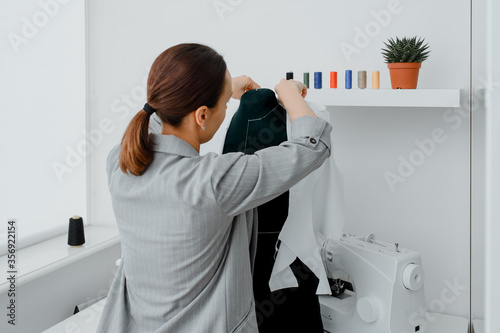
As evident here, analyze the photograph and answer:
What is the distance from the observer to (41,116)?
1952 millimetres

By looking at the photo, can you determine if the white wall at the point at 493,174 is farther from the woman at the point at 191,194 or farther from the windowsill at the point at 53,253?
the windowsill at the point at 53,253

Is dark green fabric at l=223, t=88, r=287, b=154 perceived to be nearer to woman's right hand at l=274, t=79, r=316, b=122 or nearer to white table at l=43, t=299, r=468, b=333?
woman's right hand at l=274, t=79, r=316, b=122

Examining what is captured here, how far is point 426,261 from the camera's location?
1664 mm

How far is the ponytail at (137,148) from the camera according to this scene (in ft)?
2.90

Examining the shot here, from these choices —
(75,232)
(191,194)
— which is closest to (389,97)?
(191,194)

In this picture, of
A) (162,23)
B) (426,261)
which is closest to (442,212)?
(426,261)

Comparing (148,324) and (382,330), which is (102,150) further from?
(382,330)

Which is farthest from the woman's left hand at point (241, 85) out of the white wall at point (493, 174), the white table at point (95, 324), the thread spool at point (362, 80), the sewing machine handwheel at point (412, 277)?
the white table at point (95, 324)

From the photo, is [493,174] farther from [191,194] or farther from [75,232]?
[75,232]

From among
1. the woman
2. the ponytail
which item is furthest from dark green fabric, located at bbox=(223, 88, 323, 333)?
the ponytail

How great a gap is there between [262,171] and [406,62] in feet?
2.74

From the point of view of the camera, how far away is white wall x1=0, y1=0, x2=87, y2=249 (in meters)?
1.79

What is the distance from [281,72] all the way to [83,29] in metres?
1.02

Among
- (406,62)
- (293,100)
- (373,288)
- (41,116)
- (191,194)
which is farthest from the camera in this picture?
(41,116)
